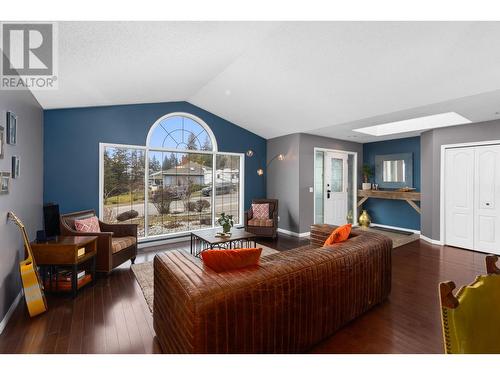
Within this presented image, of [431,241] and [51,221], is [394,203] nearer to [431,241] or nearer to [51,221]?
[431,241]

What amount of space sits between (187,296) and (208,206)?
438cm

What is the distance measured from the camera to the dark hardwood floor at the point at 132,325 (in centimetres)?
195

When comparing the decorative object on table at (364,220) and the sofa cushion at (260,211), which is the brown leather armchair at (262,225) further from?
the decorative object on table at (364,220)

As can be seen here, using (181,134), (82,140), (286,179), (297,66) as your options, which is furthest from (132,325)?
(286,179)

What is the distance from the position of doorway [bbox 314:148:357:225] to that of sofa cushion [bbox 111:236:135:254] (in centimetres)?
413

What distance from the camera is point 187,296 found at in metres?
1.42

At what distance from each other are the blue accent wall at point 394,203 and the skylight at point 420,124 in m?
0.86

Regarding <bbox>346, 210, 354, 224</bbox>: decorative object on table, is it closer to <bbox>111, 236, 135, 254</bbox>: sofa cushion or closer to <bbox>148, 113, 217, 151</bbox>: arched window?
<bbox>148, 113, 217, 151</bbox>: arched window

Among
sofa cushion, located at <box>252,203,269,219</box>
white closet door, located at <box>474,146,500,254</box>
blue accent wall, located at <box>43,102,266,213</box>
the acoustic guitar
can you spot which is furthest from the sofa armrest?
white closet door, located at <box>474,146,500,254</box>

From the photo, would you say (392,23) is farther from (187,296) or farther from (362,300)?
(187,296)

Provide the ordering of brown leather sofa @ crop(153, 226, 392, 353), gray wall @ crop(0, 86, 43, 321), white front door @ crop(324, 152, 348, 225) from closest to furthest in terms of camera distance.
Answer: brown leather sofa @ crop(153, 226, 392, 353)
gray wall @ crop(0, 86, 43, 321)
white front door @ crop(324, 152, 348, 225)

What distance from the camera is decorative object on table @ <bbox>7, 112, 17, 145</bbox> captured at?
7.77 feet

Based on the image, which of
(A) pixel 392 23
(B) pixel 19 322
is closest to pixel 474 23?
(A) pixel 392 23
